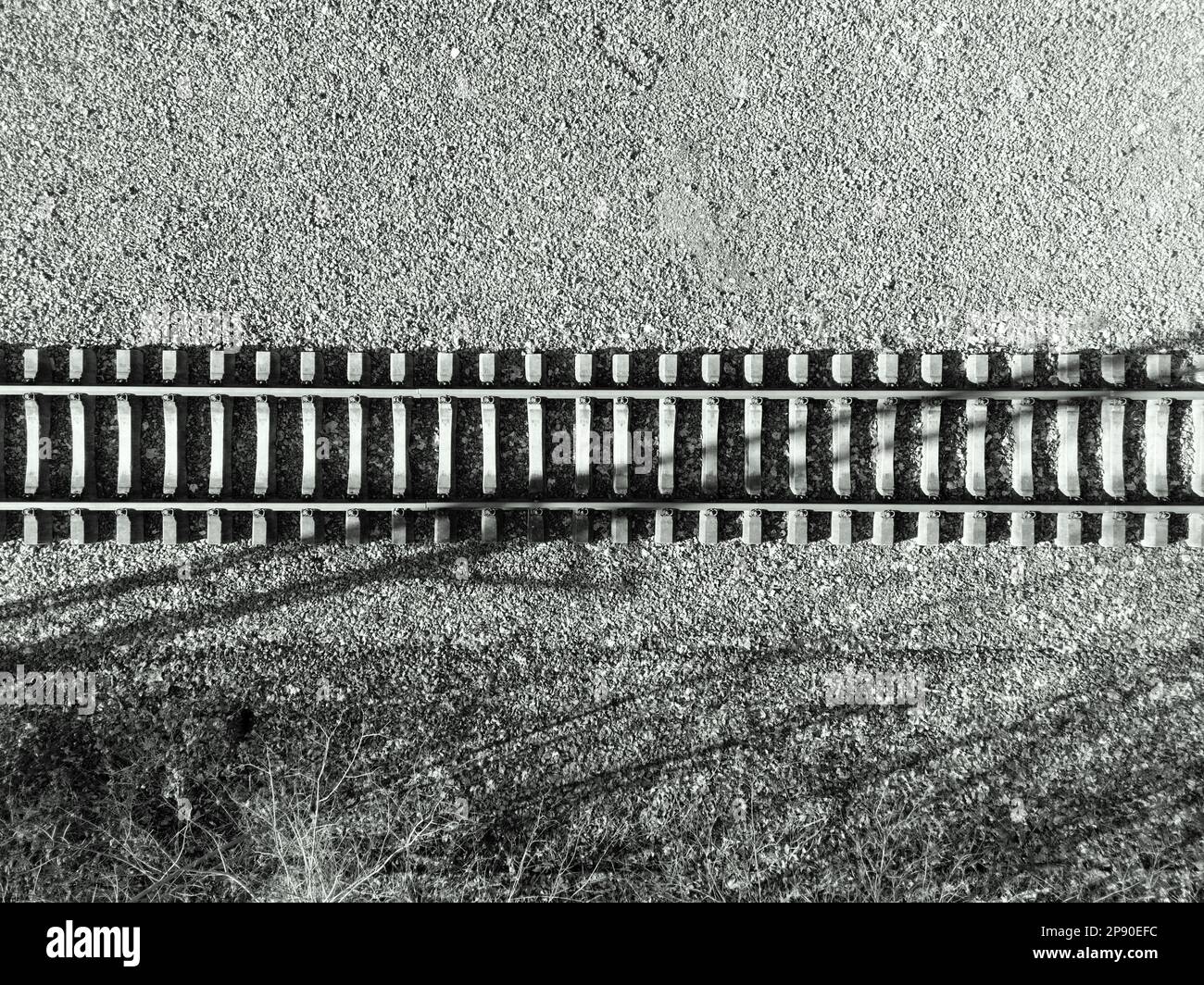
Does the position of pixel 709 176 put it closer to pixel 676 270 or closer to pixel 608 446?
pixel 676 270

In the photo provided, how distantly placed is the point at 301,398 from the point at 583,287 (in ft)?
7.18

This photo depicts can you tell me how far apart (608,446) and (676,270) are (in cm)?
137

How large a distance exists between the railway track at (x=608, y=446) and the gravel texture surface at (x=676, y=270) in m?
0.21

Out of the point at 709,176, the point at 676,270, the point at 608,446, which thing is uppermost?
the point at 709,176

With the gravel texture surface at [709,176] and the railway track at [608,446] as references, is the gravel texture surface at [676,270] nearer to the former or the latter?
the gravel texture surface at [709,176]

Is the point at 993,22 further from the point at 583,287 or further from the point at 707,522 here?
the point at 707,522

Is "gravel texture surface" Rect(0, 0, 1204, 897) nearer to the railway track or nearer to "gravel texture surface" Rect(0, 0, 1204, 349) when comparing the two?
"gravel texture surface" Rect(0, 0, 1204, 349)

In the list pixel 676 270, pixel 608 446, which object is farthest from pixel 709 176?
pixel 608 446

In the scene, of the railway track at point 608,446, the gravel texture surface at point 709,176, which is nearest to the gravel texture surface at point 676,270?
the gravel texture surface at point 709,176

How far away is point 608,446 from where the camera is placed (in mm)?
5297

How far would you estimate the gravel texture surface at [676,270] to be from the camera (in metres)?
5.25

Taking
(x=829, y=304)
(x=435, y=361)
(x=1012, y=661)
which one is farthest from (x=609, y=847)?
(x=829, y=304)

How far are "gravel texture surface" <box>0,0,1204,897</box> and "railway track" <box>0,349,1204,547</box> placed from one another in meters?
0.21

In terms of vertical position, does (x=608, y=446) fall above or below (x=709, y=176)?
below
